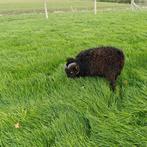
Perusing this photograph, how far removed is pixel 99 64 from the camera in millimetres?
4227

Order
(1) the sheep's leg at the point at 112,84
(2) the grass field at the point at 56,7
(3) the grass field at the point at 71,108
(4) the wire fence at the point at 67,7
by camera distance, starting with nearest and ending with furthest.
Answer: (3) the grass field at the point at 71,108, (1) the sheep's leg at the point at 112,84, (4) the wire fence at the point at 67,7, (2) the grass field at the point at 56,7

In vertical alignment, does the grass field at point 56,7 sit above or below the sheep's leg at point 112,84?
below

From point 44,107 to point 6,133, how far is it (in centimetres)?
59

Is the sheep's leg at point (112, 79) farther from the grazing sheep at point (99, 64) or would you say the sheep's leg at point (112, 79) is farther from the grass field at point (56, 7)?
the grass field at point (56, 7)

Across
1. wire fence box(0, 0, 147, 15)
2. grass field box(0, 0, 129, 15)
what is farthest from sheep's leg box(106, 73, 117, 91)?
grass field box(0, 0, 129, 15)

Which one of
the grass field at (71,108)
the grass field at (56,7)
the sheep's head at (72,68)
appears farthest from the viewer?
the grass field at (56,7)

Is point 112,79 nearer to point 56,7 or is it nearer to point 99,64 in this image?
point 99,64

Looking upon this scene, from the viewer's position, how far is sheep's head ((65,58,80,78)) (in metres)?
4.37

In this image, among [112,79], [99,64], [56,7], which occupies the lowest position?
[56,7]

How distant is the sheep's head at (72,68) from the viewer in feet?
14.3

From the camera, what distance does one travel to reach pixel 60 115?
3.53m

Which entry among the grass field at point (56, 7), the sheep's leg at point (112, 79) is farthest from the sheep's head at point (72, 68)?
the grass field at point (56, 7)

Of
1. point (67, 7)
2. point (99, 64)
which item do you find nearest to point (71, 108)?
point (99, 64)

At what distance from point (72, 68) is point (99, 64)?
0.40 m
